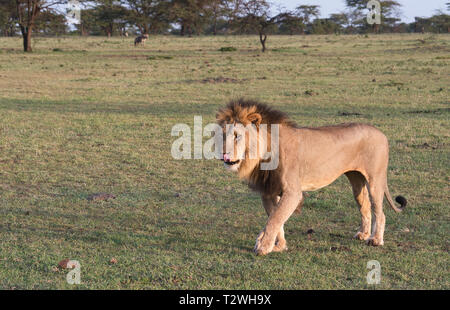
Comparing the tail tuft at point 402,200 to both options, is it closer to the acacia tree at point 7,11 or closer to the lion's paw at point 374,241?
the lion's paw at point 374,241

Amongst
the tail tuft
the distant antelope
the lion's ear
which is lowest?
the tail tuft

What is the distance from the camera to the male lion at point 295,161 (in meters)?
4.74

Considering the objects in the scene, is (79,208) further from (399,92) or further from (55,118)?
(399,92)

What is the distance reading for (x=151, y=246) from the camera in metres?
5.24

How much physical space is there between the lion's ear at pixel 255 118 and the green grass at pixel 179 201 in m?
1.13

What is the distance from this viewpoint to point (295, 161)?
4988 millimetres

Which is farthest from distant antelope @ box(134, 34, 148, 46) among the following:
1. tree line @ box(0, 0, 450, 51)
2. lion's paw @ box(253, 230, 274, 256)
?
lion's paw @ box(253, 230, 274, 256)

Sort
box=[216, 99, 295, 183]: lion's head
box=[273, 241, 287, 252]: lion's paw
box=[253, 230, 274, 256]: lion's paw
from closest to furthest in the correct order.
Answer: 1. box=[216, 99, 295, 183]: lion's head
2. box=[253, 230, 274, 256]: lion's paw
3. box=[273, 241, 287, 252]: lion's paw

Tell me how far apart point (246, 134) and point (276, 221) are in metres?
0.74

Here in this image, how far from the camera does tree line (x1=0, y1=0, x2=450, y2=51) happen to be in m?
34.0

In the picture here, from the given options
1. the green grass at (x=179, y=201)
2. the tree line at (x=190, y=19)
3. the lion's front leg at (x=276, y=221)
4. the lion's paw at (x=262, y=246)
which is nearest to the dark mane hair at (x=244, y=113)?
the lion's front leg at (x=276, y=221)

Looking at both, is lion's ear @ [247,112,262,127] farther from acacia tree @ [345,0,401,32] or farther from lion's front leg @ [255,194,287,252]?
acacia tree @ [345,0,401,32]

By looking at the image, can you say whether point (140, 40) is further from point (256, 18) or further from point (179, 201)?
point (179, 201)
